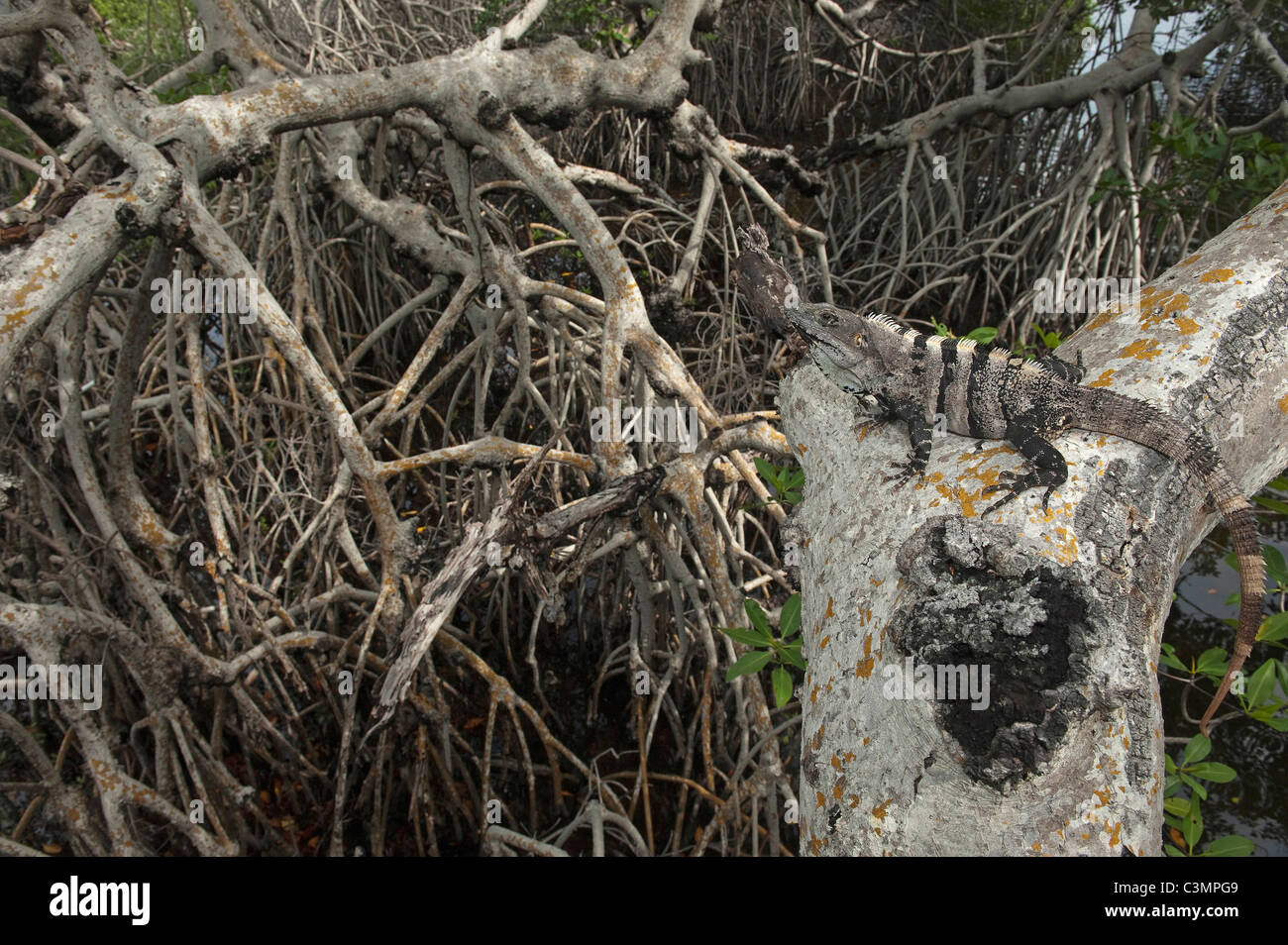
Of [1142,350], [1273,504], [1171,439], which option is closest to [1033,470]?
[1171,439]

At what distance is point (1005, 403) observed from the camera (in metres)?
1.98

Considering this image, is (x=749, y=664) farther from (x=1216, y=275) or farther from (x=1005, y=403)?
(x=1216, y=275)

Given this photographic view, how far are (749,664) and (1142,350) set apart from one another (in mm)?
1055

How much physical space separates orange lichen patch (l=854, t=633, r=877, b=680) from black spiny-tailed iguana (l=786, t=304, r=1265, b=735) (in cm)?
30

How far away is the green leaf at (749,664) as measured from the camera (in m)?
2.04

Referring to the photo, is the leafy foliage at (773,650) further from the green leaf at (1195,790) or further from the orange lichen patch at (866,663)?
the green leaf at (1195,790)

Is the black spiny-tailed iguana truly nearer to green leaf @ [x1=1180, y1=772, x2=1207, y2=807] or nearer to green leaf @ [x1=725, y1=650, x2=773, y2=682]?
green leaf @ [x1=1180, y1=772, x2=1207, y2=807]

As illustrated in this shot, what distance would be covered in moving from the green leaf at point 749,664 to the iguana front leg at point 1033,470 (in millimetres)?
762

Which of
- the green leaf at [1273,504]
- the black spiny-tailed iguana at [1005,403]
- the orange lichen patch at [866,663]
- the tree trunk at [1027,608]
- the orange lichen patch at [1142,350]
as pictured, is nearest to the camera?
the tree trunk at [1027,608]

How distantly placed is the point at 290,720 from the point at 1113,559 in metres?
3.31

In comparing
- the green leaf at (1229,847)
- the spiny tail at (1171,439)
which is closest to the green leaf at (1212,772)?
the green leaf at (1229,847)

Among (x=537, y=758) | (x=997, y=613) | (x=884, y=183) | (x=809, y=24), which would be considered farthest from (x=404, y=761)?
(x=809, y=24)

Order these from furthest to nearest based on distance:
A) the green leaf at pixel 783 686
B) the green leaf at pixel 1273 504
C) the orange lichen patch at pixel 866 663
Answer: the green leaf at pixel 1273 504
the green leaf at pixel 783 686
the orange lichen patch at pixel 866 663
